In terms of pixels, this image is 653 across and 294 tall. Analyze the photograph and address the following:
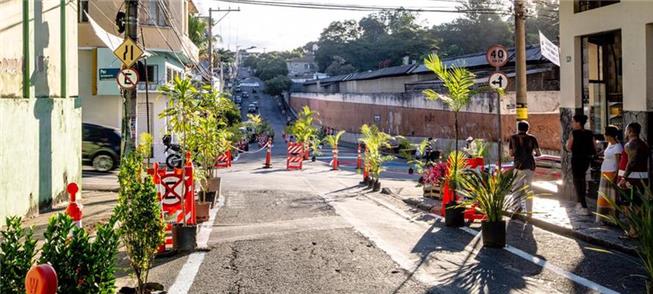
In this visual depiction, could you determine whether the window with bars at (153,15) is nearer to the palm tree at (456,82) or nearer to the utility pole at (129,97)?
the utility pole at (129,97)

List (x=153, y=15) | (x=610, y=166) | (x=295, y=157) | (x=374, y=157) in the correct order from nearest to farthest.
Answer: (x=610, y=166), (x=374, y=157), (x=295, y=157), (x=153, y=15)

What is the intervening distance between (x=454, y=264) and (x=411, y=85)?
41319 millimetres

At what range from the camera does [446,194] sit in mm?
12102

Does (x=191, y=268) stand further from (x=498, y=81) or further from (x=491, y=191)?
(x=498, y=81)

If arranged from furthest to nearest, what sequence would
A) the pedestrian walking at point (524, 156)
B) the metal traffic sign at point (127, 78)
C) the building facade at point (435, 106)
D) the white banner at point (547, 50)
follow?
the building facade at point (435, 106) < the white banner at point (547, 50) < the metal traffic sign at point (127, 78) < the pedestrian walking at point (524, 156)

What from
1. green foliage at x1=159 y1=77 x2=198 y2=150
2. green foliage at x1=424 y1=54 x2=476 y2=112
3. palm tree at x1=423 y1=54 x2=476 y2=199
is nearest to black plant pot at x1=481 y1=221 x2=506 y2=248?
palm tree at x1=423 y1=54 x2=476 y2=199

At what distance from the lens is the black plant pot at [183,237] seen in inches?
359

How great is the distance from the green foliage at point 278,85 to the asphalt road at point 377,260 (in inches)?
3402

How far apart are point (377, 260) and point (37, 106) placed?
776cm

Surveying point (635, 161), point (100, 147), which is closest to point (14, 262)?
point (635, 161)

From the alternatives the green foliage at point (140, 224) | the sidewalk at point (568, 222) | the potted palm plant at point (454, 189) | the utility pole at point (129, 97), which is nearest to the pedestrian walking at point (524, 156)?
the sidewalk at point (568, 222)

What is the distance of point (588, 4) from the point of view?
44.4 feet

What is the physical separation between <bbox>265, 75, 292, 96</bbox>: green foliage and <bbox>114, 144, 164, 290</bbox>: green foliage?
92.5 metres

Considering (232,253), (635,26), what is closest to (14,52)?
(232,253)
